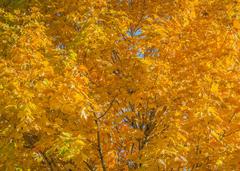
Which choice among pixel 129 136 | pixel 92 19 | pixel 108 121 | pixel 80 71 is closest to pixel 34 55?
pixel 80 71

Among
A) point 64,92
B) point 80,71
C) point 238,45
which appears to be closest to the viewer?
point 64,92

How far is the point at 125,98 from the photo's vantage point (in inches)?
292

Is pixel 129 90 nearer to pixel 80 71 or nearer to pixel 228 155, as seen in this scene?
pixel 80 71

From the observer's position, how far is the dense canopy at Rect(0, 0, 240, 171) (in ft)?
19.0

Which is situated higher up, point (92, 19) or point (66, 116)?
point (92, 19)

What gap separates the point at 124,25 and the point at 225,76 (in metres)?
2.43

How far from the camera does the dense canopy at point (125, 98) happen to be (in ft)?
19.0

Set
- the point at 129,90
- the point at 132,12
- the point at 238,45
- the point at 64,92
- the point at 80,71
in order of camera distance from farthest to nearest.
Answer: the point at 132,12 < the point at 129,90 < the point at 238,45 < the point at 80,71 < the point at 64,92

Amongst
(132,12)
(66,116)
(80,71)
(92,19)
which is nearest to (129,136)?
(66,116)

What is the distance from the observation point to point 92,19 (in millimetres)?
7133

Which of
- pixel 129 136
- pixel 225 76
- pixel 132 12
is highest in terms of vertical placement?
pixel 132 12

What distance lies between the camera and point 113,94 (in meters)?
7.30

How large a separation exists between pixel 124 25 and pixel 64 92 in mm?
2641

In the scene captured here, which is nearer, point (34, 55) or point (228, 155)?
point (228, 155)
